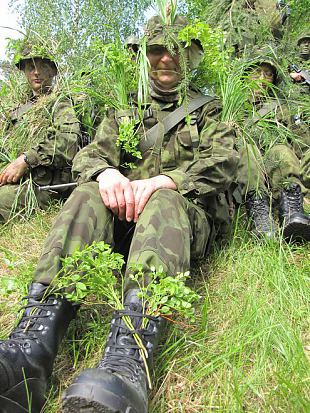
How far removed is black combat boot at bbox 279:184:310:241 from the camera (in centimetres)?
303

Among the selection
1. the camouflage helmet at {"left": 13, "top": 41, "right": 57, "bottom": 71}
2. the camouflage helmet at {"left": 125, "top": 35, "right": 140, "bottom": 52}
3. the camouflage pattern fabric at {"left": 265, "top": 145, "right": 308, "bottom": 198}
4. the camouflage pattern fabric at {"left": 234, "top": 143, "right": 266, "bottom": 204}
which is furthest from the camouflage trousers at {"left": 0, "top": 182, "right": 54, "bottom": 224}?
the camouflage pattern fabric at {"left": 265, "top": 145, "right": 308, "bottom": 198}

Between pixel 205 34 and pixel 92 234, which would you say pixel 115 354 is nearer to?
pixel 92 234

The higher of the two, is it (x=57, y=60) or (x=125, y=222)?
(x=57, y=60)

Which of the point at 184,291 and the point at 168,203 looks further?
the point at 168,203

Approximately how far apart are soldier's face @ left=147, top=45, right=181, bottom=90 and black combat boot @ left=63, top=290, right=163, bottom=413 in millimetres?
1695

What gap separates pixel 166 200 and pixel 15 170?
86.2 inches

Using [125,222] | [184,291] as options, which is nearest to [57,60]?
[125,222]

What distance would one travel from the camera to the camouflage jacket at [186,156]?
2.56m

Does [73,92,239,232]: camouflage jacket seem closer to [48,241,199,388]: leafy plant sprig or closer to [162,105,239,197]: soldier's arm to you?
[162,105,239,197]: soldier's arm

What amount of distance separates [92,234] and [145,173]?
0.87m

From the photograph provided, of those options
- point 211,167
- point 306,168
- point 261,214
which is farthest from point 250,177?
point 211,167

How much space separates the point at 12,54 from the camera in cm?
457

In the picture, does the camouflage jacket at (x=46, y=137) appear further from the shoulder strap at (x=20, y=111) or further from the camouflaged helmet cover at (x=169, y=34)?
the camouflaged helmet cover at (x=169, y=34)

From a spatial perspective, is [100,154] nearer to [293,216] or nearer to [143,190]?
[143,190]
